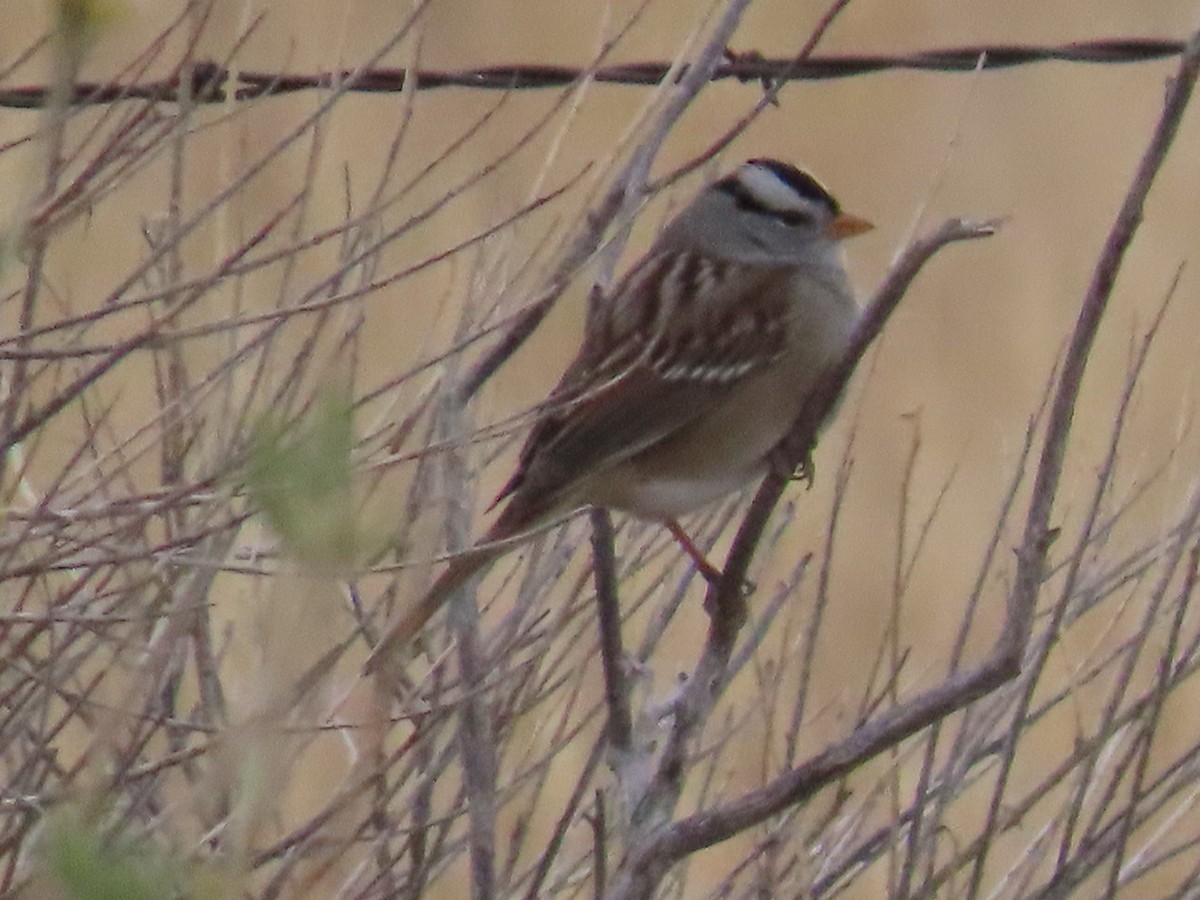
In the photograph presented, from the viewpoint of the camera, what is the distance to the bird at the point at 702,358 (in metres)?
2.87

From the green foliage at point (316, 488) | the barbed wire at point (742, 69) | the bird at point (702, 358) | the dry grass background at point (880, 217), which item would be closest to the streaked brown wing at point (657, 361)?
the bird at point (702, 358)

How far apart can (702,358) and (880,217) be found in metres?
4.07

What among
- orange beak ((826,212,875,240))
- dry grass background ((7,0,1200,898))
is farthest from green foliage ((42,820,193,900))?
dry grass background ((7,0,1200,898))

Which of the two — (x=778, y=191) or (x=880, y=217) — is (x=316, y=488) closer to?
(x=778, y=191)

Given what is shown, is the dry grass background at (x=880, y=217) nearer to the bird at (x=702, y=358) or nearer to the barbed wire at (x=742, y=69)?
the bird at (x=702, y=358)

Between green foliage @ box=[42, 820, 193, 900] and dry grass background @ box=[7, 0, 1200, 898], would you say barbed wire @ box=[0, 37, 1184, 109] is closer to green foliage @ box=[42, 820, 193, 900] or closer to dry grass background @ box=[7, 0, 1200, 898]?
dry grass background @ box=[7, 0, 1200, 898]

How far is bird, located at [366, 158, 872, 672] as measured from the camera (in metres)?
2.87

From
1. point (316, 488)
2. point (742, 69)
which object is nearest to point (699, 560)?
point (742, 69)

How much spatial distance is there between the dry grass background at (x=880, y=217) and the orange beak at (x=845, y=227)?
48.4 inches

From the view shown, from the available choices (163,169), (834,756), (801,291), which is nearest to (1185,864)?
(801,291)

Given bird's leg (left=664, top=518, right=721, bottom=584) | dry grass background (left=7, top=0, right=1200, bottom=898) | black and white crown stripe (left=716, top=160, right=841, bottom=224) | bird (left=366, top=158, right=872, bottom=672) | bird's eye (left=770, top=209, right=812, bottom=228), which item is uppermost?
dry grass background (left=7, top=0, right=1200, bottom=898)

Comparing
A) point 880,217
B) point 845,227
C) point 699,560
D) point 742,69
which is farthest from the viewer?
point 880,217

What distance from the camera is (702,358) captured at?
122 inches

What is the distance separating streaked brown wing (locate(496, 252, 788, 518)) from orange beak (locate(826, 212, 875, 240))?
144 mm
